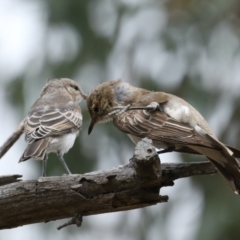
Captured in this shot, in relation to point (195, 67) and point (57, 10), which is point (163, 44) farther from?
point (57, 10)

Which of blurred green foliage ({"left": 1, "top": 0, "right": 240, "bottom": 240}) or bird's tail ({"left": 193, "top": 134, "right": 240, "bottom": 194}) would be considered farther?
blurred green foliage ({"left": 1, "top": 0, "right": 240, "bottom": 240})

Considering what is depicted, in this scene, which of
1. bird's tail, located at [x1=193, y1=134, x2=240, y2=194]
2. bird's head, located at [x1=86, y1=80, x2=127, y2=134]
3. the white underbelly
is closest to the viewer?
bird's tail, located at [x1=193, y1=134, x2=240, y2=194]

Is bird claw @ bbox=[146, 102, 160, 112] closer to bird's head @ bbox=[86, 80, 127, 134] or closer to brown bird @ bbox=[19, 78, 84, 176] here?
bird's head @ bbox=[86, 80, 127, 134]

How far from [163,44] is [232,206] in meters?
2.45

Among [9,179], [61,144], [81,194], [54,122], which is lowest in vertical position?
[61,144]

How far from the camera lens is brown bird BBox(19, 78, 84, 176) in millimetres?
6617

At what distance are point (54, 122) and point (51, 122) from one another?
0.03 metres

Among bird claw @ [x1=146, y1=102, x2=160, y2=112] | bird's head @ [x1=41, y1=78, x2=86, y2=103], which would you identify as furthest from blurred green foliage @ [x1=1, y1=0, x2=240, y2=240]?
bird claw @ [x1=146, y1=102, x2=160, y2=112]

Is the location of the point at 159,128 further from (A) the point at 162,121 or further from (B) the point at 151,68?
(B) the point at 151,68

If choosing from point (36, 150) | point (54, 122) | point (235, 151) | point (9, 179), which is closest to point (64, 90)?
point (54, 122)

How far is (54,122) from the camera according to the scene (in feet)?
23.7

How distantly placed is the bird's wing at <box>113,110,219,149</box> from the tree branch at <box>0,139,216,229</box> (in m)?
0.24

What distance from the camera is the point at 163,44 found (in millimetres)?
9891

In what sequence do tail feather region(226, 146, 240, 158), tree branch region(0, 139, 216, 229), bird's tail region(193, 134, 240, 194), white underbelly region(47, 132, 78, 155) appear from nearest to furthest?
tree branch region(0, 139, 216, 229)
bird's tail region(193, 134, 240, 194)
tail feather region(226, 146, 240, 158)
white underbelly region(47, 132, 78, 155)
